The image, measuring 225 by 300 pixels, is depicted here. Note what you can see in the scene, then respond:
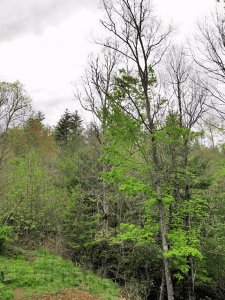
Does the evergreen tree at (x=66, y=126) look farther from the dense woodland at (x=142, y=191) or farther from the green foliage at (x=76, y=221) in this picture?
the green foliage at (x=76, y=221)

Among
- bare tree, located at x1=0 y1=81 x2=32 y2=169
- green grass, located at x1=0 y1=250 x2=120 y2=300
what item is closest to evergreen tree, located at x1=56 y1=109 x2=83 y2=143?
bare tree, located at x1=0 y1=81 x2=32 y2=169

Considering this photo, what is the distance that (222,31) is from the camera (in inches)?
248

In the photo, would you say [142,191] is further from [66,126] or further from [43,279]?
[66,126]

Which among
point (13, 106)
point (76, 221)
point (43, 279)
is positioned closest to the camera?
point (43, 279)

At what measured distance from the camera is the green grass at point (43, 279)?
5.52m

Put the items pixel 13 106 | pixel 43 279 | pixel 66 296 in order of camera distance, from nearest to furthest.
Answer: pixel 66 296 → pixel 43 279 → pixel 13 106

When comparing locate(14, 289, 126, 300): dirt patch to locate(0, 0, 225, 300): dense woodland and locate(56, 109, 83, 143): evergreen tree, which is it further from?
locate(56, 109, 83, 143): evergreen tree

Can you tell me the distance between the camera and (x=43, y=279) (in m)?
6.19

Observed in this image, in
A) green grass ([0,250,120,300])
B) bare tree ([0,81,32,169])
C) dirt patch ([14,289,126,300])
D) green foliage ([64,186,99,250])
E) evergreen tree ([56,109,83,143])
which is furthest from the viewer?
evergreen tree ([56,109,83,143])

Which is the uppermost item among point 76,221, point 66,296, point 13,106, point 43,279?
point 13,106

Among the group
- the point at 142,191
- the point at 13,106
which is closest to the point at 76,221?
the point at 142,191

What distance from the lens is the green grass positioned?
5516 millimetres

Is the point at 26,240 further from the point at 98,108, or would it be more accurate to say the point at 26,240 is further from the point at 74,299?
the point at 98,108

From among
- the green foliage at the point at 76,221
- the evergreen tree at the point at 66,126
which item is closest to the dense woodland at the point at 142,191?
the green foliage at the point at 76,221
